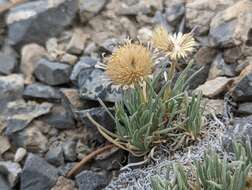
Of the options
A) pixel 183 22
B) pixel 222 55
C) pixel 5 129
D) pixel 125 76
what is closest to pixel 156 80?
pixel 125 76

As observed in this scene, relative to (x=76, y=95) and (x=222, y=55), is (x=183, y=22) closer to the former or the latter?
(x=222, y=55)

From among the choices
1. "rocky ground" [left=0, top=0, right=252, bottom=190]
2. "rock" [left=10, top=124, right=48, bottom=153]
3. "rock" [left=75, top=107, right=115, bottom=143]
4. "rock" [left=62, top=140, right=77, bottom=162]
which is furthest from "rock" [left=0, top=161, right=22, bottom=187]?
"rock" [left=75, top=107, right=115, bottom=143]

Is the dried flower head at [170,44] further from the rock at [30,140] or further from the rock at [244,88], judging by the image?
the rock at [30,140]

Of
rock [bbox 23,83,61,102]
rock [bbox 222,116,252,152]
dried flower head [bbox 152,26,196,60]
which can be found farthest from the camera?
rock [bbox 23,83,61,102]

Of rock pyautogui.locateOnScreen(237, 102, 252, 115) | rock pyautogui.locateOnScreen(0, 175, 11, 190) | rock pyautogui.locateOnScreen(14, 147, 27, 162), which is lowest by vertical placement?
rock pyautogui.locateOnScreen(0, 175, 11, 190)

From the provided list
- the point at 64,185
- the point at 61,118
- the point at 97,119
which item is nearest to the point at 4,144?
the point at 61,118

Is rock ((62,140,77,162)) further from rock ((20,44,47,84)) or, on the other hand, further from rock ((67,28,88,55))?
rock ((67,28,88,55))

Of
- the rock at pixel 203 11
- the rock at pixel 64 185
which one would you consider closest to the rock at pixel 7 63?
the rock at pixel 64 185
